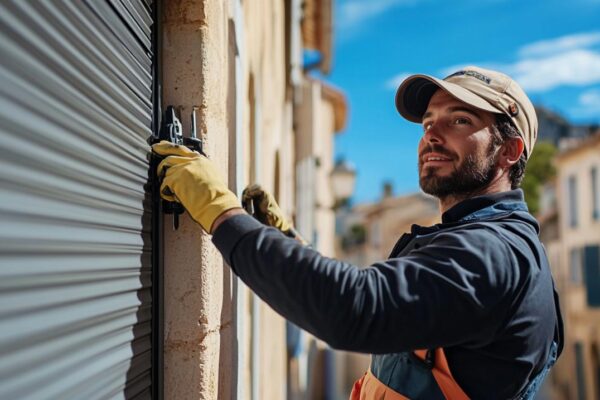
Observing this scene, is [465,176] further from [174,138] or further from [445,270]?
[174,138]

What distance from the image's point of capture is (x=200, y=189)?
2.03m

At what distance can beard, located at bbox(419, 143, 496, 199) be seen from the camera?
7.69ft

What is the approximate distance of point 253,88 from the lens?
4484mm

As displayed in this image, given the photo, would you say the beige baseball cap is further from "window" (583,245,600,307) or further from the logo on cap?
"window" (583,245,600,307)

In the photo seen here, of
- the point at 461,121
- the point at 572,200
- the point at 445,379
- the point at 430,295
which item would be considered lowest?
the point at 445,379

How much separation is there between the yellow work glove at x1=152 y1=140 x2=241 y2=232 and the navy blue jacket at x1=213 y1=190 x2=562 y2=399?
73 mm

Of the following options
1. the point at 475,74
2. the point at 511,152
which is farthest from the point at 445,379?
the point at 475,74

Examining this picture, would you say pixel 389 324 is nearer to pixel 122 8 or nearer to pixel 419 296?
pixel 419 296

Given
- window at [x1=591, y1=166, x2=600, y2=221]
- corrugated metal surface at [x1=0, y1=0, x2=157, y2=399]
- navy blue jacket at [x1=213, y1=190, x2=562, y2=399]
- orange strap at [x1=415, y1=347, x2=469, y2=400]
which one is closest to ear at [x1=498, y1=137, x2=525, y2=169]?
navy blue jacket at [x1=213, y1=190, x2=562, y2=399]

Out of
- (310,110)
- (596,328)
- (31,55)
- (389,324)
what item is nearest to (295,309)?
(389,324)

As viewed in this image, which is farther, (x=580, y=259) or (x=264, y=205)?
(x=580, y=259)

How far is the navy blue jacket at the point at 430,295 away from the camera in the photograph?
1803 millimetres

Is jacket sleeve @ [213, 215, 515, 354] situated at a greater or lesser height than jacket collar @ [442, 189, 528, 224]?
lesser

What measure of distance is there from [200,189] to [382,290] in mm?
581
